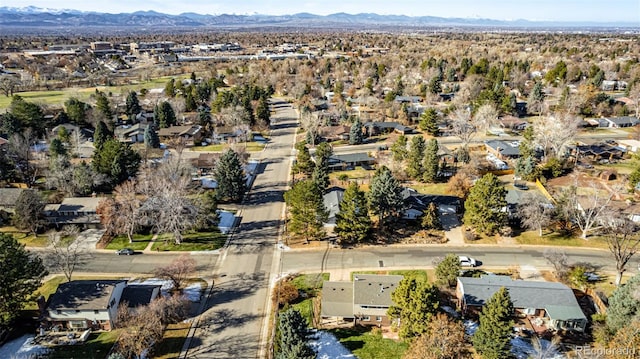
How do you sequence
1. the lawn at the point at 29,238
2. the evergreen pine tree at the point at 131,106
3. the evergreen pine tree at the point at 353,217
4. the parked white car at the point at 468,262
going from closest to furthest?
the parked white car at the point at 468,262 < the evergreen pine tree at the point at 353,217 < the lawn at the point at 29,238 < the evergreen pine tree at the point at 131,106

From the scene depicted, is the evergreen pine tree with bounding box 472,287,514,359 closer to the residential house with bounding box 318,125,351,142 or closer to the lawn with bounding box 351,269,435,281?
the lawn with bounding box 351,269,435,281

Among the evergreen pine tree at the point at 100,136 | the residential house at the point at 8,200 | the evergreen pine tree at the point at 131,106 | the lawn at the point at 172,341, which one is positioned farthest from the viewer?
the evergreen pine tree at the point at 131,106

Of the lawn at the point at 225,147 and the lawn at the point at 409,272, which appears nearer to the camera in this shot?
the lawn at the point at 409,272

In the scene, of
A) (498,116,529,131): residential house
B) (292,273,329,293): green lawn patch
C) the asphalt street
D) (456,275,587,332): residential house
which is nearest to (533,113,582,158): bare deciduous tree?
(498,116,529,131): residential house

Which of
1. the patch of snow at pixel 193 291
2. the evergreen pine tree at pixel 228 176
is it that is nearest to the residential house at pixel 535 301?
the patch of snow at pixel 193 291

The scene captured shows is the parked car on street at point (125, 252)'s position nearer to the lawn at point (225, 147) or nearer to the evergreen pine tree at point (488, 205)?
the lawn at point (225, 147)

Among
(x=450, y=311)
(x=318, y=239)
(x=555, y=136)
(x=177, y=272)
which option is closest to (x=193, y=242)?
(x=177, y=272)

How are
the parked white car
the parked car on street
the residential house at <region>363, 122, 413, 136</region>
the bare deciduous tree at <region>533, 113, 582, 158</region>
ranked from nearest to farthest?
the parked white car, the parked car on street, the bare deciduous tree at <region>533, 113, 582, 158</region>, the residential house at <region>363, 122, 413, 136</region>
